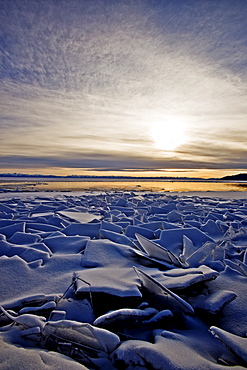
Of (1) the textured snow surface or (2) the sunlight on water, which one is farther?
(2) the sunlight on water

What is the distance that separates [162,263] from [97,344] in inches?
29.7

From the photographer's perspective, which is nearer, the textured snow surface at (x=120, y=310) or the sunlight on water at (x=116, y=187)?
the textured snow surface at (x=120, y=310)

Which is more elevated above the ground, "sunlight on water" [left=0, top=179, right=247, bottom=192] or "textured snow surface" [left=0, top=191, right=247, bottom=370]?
"textured snow surface" [left=0, top=191, right=247, bottom=370]

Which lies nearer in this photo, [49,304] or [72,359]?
[72,359]

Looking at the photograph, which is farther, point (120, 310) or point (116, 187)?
point (116, 187)

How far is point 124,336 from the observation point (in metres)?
0.91

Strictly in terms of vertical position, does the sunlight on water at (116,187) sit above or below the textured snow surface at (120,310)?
below

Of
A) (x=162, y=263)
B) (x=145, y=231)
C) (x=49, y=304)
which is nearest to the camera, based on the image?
(x=49, y=304)

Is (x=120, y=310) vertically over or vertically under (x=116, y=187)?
over

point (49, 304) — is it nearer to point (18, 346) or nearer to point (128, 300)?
point (18, 346)

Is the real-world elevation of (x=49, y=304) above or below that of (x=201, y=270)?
below

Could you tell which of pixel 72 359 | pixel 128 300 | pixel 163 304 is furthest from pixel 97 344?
pixel 163 304

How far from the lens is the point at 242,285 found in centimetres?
127

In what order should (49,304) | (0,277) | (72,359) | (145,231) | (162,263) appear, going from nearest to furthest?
(72,359), (49,304), (0,277), (162,263), (145,231)
